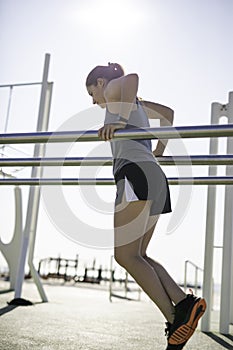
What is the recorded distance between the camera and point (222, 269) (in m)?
3.31

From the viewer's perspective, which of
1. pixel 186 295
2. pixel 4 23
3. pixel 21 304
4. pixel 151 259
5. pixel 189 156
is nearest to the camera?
pixel 186 295

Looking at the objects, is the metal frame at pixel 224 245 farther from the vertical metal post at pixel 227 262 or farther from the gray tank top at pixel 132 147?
the gray tank top at pixel 132 147

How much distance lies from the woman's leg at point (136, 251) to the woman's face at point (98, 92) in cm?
36

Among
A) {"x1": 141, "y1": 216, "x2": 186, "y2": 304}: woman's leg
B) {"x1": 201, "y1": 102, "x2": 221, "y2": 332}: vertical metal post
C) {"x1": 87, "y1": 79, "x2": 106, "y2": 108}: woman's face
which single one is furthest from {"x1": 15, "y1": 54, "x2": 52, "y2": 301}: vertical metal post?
{"x1": 87, "y1": 79, "x2": 106, "y2": 108}: woman's face

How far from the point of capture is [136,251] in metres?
1.53

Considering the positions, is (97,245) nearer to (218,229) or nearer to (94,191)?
(94,191)

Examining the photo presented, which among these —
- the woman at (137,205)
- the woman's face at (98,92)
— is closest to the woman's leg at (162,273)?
the woman at (137,205)

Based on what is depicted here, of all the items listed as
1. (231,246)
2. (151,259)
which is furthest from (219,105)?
(151,259)

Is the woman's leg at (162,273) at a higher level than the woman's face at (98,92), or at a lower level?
lower

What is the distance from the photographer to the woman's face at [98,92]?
164 cm

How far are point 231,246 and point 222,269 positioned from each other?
0.53 ft

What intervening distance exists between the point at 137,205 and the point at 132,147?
19cm

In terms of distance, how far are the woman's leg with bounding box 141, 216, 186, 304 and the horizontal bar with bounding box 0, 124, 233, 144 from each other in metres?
0.30

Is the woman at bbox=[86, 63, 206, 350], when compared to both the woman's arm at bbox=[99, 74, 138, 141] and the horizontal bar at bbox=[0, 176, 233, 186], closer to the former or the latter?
the woman's arm at bbox=[99, 74, 138, 141]
